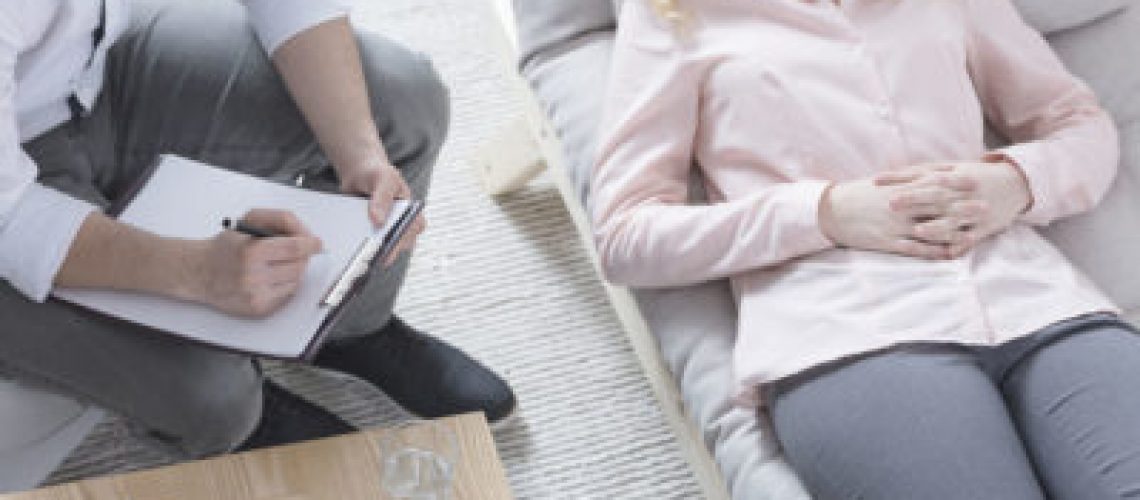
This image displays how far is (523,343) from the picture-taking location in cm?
177

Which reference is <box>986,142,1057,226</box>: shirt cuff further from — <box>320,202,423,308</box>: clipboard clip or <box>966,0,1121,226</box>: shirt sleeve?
<box>320,202,423,308</box>: clipboard clip

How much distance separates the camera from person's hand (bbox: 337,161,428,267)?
1312mm

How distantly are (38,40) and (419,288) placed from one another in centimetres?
63

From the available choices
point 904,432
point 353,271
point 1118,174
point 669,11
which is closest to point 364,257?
point 353,271

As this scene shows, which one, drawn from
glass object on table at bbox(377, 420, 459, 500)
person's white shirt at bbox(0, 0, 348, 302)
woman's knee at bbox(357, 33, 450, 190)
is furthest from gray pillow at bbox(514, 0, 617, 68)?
glass object on table at bbox(377, 420, 459, 500)

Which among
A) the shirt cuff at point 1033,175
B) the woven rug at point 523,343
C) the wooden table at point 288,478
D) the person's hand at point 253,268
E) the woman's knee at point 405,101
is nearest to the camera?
the wooden table at point 288,478

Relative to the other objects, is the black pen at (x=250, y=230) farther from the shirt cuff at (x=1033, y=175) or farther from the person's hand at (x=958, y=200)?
the shirt cuff at (x=1033, y=175)

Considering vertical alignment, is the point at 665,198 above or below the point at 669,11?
below

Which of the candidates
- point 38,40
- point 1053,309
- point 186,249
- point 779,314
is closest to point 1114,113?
point 1053,309

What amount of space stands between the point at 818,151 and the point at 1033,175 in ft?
0.65

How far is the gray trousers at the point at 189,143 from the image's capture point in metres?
1.31

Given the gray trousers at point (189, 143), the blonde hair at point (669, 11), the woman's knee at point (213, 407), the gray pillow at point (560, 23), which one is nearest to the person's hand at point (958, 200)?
the blonde hair at point (669, 11)

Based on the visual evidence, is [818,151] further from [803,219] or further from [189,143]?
[189,143]

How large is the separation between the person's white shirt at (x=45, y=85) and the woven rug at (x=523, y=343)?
0.37 m
